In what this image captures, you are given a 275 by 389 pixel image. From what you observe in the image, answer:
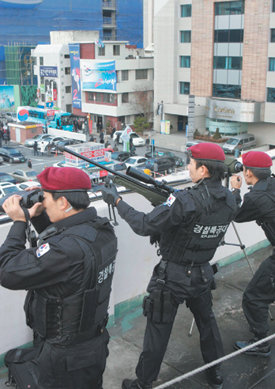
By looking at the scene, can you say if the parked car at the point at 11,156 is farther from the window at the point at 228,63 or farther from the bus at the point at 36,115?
the window at the point at 228,63

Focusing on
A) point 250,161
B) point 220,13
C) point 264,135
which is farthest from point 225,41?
point 250,161

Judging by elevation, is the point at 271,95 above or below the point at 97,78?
below

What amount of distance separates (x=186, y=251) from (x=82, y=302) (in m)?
0.86

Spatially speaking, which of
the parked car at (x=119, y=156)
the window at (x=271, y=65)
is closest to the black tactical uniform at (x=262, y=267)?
the parked car at (x=119, y=156)

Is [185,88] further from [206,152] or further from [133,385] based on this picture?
[133,385]

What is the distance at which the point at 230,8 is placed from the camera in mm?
33094

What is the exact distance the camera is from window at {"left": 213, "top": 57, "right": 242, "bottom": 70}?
33.7 m

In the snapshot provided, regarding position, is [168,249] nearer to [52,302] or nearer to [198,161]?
[198,161]

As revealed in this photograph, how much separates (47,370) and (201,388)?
1126 mm

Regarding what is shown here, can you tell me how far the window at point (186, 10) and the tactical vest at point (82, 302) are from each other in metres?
36.6

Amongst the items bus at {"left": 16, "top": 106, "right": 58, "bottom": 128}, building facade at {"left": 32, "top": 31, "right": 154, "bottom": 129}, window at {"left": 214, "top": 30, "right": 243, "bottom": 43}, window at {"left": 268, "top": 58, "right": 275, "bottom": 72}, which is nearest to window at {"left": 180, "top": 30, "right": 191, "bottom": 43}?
window at {"left": 214, "top": 30, "right": 243, "bottom": 43}

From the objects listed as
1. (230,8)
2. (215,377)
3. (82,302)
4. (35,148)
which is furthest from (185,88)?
(82,302)

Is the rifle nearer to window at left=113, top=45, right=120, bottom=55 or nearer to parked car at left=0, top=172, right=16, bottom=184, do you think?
parked car at left=0, top=172, right=16, bottom=184

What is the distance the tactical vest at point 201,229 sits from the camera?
2676mm
